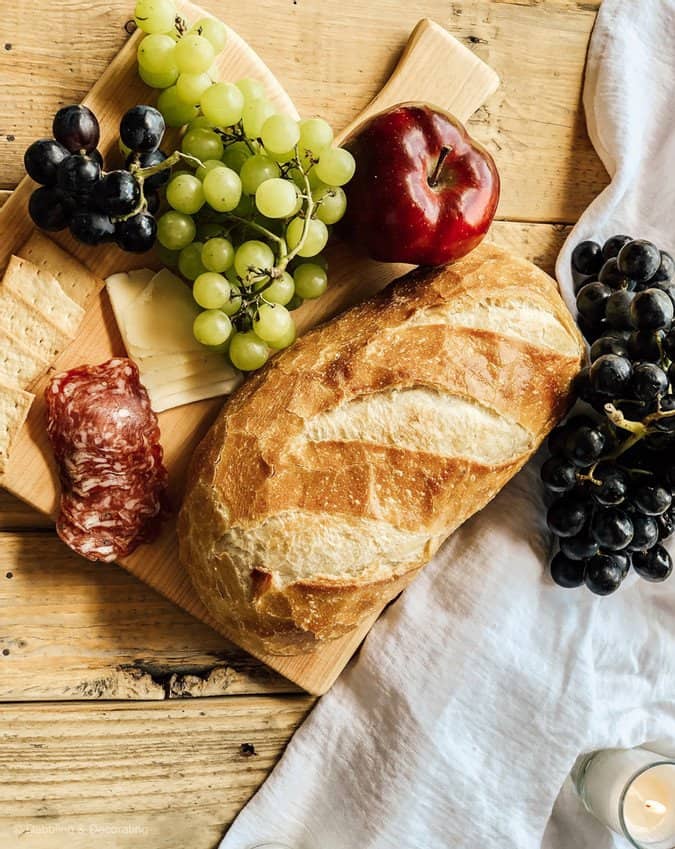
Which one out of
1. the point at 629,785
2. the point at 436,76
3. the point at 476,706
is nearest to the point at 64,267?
the point at 436,76

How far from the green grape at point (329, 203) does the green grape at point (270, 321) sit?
0.13 m

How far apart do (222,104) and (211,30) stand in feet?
0.39

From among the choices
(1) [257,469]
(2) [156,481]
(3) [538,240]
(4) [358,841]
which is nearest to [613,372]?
(3) [538,240]

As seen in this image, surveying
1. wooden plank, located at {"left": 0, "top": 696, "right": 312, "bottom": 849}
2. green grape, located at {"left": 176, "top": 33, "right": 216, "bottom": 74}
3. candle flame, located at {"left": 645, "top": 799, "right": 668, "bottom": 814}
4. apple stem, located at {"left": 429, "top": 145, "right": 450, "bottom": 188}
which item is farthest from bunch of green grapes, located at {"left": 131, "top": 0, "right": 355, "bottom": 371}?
candle flame, located at {"left": 645, "top": 799, "right": 668, "bottom": 814}

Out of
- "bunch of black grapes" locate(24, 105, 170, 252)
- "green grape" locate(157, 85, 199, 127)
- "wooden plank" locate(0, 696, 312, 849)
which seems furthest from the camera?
"wooden plank" locate(0, 696, 312, 849)

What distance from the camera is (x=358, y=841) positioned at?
131 cm

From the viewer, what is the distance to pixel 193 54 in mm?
1083

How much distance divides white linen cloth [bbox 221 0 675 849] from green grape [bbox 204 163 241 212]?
53 centimetres

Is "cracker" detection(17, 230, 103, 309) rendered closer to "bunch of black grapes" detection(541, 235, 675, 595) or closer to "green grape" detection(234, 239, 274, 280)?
"green grape" detection(234, 239, 274, 280)

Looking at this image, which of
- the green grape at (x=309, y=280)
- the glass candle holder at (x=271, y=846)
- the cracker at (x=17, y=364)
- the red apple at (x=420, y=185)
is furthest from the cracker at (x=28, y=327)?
the glass candle holder at (x=271, y=846)

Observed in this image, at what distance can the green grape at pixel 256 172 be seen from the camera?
111 centimetres

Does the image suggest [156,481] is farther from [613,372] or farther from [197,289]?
[613,372]

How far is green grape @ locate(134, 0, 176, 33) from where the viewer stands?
1100 mm

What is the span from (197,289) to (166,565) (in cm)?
40
